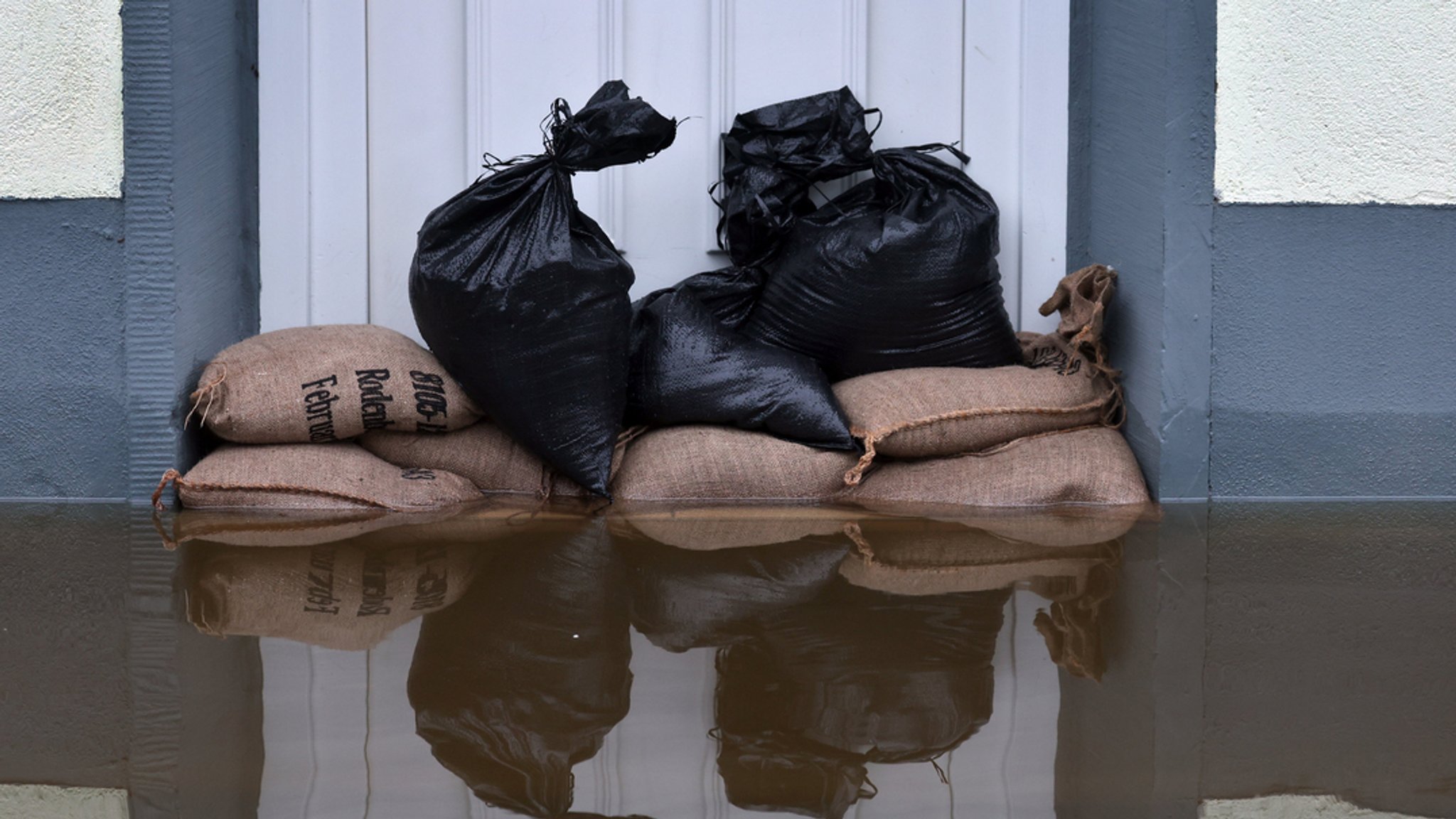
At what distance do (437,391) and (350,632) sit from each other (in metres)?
0.95

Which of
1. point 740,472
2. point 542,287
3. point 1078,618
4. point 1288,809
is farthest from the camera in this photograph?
point 740,472

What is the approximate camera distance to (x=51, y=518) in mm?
2016

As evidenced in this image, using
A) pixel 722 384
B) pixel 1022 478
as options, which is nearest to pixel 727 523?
pixel 722 384

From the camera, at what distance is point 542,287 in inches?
80.0

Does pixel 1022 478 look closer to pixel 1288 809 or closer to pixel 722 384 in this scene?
pixel 722 384

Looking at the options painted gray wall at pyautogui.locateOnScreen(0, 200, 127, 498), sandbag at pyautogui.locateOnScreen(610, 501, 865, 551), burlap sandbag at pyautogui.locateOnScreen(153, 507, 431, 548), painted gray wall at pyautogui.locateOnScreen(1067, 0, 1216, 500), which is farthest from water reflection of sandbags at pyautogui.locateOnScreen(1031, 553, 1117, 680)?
painted gray wall at pyautogui.locateOnScreen(0, 200, 127, 498)

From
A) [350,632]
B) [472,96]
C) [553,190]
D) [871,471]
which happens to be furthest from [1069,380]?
[350,632]

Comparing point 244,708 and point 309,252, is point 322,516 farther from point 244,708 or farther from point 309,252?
point 244,708

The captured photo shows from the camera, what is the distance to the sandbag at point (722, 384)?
2.17 m

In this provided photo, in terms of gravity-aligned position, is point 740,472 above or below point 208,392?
below

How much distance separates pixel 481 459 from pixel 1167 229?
1.36 metres

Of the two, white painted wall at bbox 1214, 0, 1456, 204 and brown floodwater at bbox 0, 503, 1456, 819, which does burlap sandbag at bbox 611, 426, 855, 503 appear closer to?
brown floodwater at bbox 0, 503, 1456, 819

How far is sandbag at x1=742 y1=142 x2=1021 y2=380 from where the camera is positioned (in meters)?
2.27

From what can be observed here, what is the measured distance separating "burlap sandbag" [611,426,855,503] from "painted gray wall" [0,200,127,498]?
1.00m
